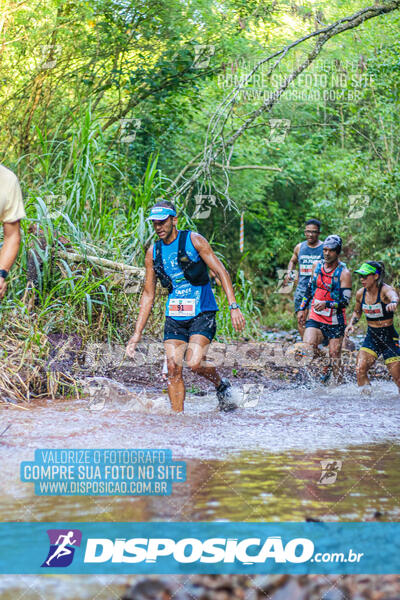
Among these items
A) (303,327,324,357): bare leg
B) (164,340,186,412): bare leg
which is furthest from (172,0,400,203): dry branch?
(164,340,186,412): bare leg

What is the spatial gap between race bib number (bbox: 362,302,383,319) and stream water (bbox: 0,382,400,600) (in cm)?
95

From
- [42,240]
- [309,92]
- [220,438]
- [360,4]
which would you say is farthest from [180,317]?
[360,4]

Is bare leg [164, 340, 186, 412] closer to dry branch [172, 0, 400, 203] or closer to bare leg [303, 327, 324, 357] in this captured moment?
bare leg [303, 327, 324, 357]

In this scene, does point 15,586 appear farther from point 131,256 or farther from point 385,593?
point 131,256

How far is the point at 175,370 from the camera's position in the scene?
6438 mm

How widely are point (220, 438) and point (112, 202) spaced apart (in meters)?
4.74

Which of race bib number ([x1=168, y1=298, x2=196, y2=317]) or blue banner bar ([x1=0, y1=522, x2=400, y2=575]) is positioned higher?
race bib number ([x1=168, y1=298, x2=196, y2=317])

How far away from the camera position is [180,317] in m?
6.55

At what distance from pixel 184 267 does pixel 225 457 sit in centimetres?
205

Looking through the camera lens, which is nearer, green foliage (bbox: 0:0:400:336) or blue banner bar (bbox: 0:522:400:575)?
blue banner bar (bbox: 0:522:400:575)

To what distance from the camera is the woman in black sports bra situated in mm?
8273

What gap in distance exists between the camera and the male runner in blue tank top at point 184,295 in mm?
6418

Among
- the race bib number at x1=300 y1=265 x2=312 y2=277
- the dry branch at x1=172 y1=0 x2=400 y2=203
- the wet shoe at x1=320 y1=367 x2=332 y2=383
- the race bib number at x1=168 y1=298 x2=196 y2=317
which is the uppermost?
the dry branch at x1=172 y1=0 x2=400 y2=203

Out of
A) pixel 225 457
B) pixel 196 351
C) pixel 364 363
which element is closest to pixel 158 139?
pixel 364 363
